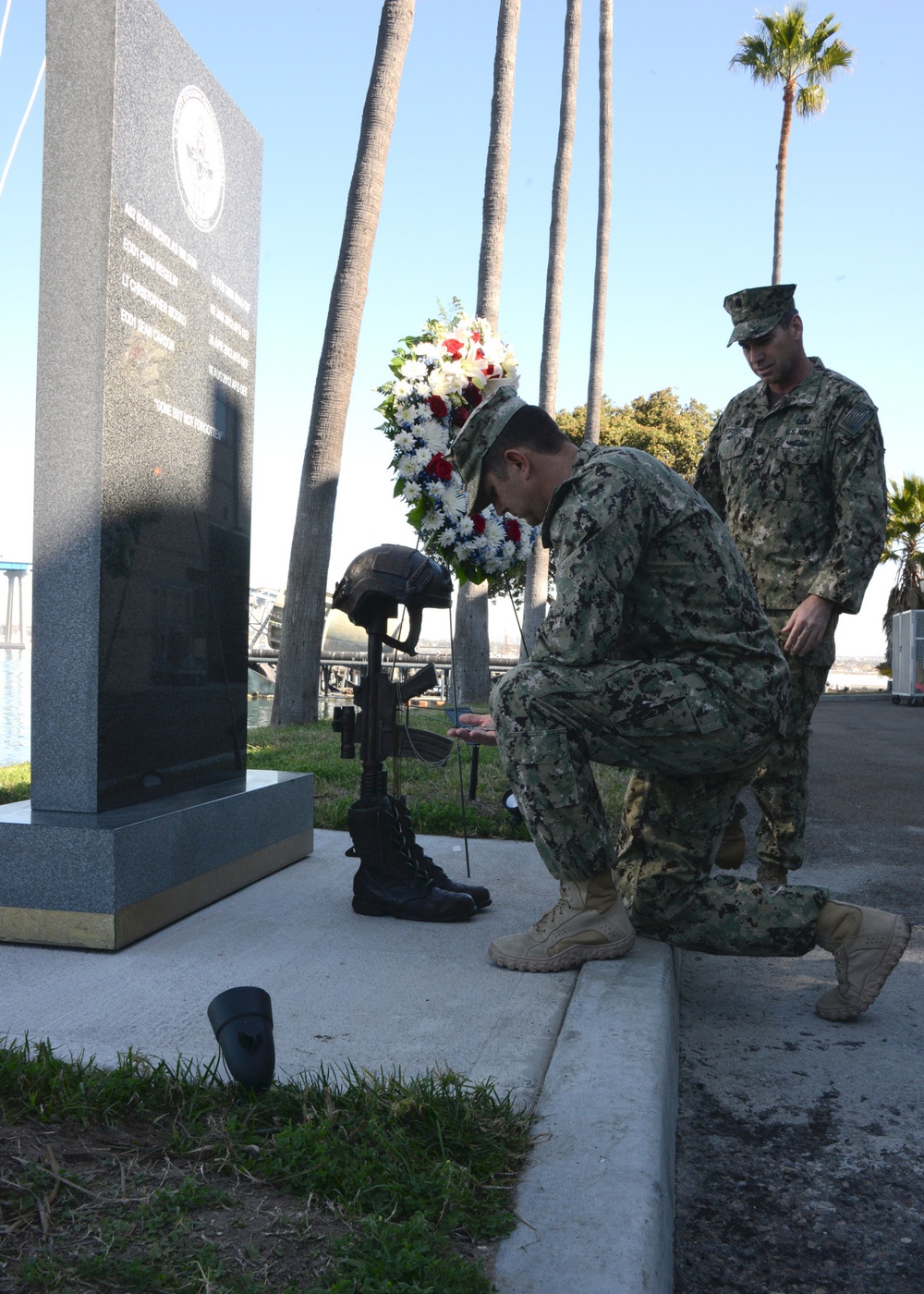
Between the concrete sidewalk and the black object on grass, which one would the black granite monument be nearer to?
the concrete sidewalk

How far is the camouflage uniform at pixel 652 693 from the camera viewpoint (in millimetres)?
2830

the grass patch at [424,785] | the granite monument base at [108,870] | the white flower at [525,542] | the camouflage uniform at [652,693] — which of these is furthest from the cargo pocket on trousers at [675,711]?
the white flower at [525,542]

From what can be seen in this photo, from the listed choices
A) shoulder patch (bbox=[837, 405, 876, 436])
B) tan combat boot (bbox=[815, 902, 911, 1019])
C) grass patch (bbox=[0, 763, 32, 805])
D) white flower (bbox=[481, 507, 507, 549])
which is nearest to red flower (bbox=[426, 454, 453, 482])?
white flower (bbox=[481, 507, 507, 549])

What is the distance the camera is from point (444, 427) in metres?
4.98

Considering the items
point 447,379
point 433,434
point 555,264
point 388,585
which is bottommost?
point 388,585

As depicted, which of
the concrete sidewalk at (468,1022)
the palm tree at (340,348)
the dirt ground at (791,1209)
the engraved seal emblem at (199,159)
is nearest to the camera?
the concrete sidewalk at (468,1022)

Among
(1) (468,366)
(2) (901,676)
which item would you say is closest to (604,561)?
(1) (468,366)

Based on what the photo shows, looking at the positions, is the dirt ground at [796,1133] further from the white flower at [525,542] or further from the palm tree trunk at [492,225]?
the palm tree trunk at [492,225]

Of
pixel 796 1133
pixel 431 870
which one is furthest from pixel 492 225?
pixel 796 1133

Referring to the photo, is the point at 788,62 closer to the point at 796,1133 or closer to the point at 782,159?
the point at 782,159

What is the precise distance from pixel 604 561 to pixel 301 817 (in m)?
2.19

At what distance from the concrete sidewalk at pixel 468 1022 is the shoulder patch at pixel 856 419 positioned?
79.0 inches

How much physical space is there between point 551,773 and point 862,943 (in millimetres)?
916

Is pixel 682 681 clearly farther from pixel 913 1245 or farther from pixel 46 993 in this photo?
pixel 46 993
